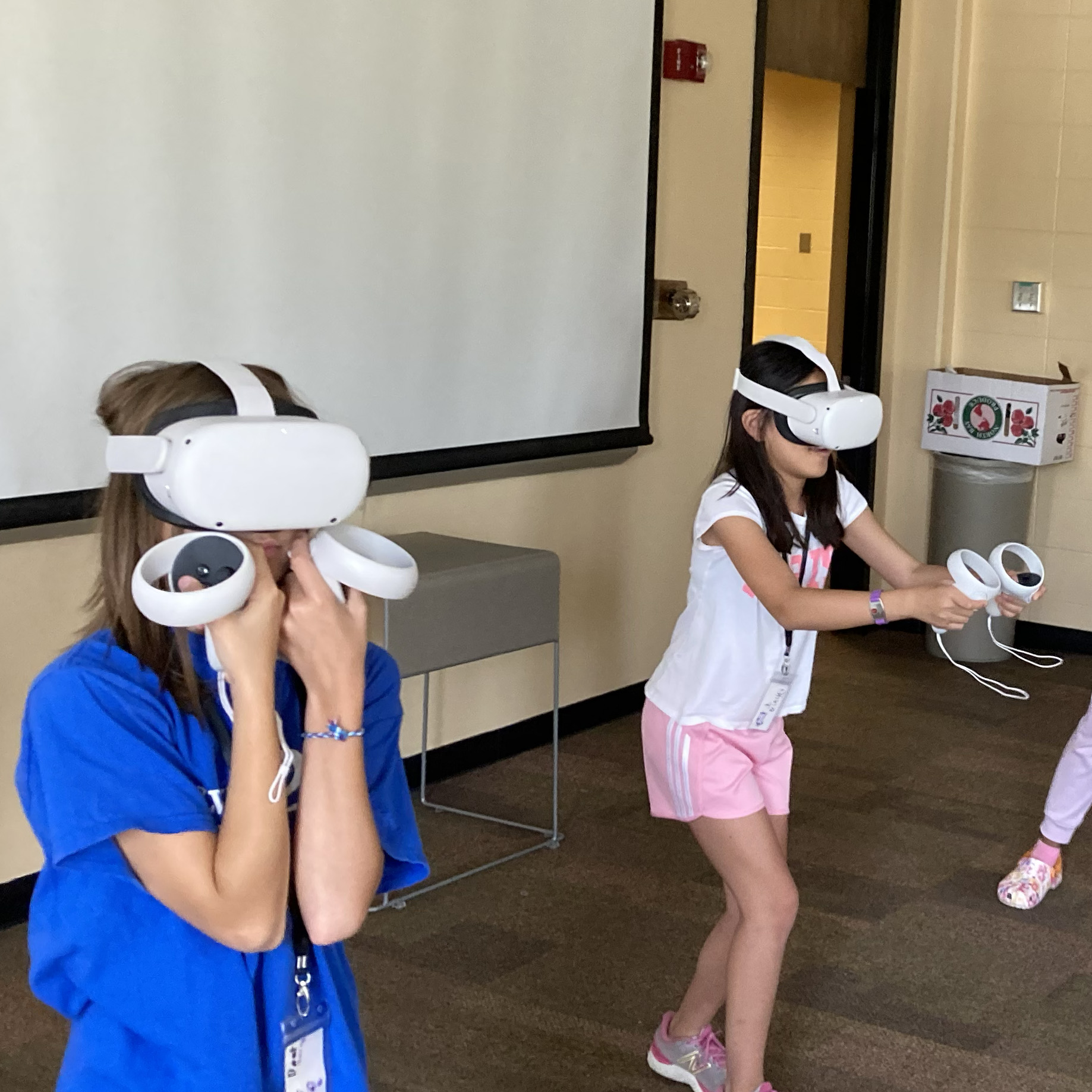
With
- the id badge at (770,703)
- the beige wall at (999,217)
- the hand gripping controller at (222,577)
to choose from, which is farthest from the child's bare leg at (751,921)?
the beige wall at (999,217)

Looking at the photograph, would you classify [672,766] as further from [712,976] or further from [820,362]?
[820,362]

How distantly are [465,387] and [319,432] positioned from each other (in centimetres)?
292

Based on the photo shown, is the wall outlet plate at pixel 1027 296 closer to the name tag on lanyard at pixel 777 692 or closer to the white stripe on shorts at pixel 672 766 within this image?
the name tag on lanyard at pixel 777 692

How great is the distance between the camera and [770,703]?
2.37 metres

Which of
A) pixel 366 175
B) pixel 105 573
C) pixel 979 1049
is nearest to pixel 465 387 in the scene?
pixel 366 175

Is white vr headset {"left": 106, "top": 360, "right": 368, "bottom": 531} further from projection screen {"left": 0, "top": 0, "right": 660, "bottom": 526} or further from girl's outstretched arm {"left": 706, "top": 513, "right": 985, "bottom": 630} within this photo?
projection screen {"left": 0, "top": 0, "right": 660, "bottom": 526}

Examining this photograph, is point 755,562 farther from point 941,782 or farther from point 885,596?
point 941,782

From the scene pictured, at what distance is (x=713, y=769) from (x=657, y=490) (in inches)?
104

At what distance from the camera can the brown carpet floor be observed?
268cm

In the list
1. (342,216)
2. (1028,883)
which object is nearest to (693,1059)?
(1028,883)

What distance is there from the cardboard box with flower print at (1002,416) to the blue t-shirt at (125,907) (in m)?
4.80

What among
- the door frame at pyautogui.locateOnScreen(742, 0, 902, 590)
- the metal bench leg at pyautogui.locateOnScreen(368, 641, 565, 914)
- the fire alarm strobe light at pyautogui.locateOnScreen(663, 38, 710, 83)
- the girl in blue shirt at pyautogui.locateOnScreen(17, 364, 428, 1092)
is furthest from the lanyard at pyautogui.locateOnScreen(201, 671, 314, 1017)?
the door frame at pyautogui.locateOnScreen(742, 0, 902, 590)

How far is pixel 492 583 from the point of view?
11.7ft

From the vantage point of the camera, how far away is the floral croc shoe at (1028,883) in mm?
3391
